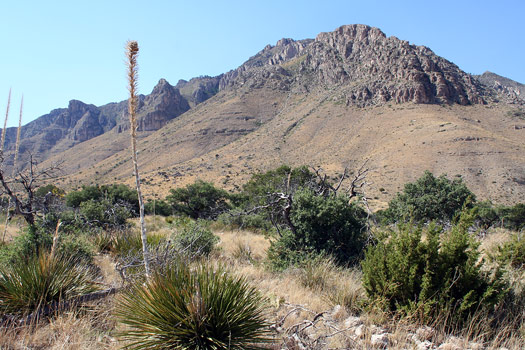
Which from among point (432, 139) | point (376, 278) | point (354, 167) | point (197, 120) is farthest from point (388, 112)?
point (376, 278)

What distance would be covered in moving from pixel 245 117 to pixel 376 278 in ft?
306

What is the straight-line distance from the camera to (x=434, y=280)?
12.0ft

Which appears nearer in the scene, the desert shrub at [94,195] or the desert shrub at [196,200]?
the desert shrub at [94,195]

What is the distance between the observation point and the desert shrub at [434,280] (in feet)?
11.4

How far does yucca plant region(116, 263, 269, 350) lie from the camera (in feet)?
8.70

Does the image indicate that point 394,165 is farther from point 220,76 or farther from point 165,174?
point 220,76

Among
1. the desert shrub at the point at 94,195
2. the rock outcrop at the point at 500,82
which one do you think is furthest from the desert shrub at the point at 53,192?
the rock outcrop at the point at 500,82

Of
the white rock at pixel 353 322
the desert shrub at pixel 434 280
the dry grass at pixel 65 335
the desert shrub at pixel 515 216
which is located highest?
the desert shrub at pixel 434 280

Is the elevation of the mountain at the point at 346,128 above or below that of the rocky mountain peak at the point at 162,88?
below

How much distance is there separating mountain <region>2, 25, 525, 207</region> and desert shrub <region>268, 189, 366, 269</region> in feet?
85.6

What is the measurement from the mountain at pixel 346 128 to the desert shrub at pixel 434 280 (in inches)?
1142

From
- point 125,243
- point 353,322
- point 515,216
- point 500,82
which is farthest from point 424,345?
point 500,82

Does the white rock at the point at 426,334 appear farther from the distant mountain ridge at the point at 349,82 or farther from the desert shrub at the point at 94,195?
the distant mountain ridge at the point at 349,82

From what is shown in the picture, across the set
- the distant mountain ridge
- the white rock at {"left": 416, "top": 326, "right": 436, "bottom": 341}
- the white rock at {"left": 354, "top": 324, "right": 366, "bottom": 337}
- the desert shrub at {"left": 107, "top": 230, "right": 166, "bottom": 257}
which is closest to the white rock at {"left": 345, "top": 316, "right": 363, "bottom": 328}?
the white rock at {"left": 354, "top": 324, "right": 366, "bottom": 337}
